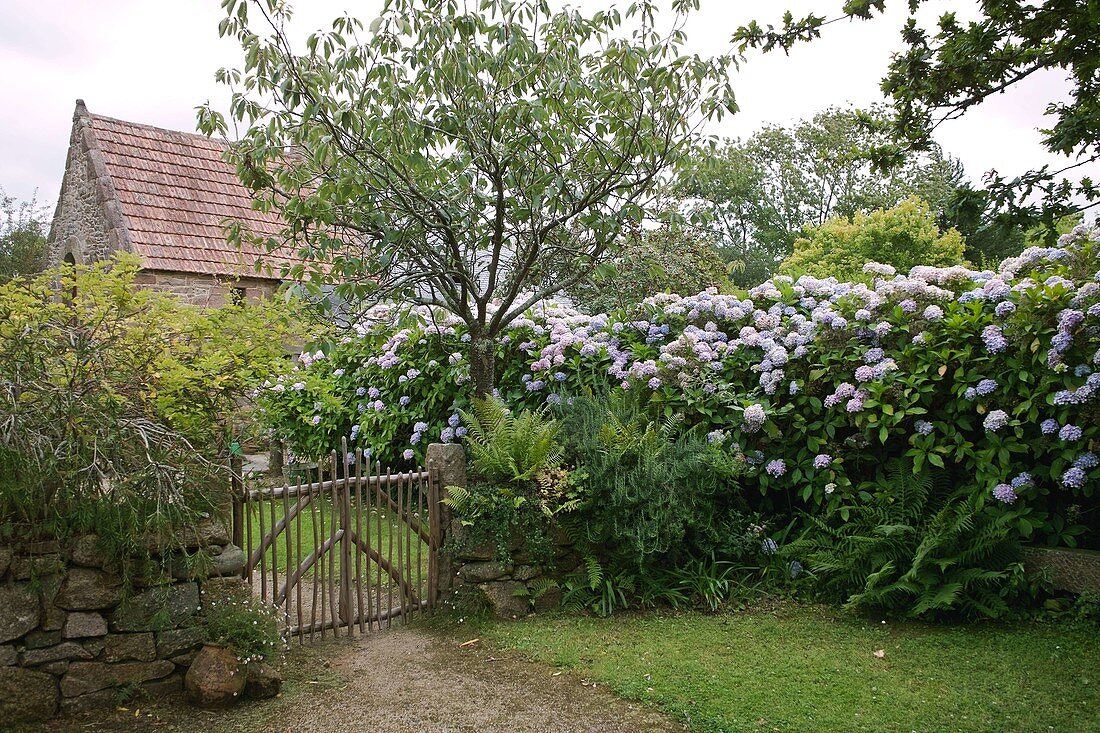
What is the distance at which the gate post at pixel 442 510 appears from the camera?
19.2ft

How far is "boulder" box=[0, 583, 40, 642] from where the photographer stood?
3.90m

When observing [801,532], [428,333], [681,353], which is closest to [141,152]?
[428,333]

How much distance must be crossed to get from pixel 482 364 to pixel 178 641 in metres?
3.62

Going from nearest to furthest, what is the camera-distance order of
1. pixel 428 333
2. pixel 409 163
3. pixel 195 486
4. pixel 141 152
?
pixel 195 486
pixel 409 163
pixel 428 333
pixel 141 152

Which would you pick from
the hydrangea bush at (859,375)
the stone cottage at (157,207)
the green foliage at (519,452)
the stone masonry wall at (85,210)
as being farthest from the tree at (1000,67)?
the stone masonry wall at (85,210)

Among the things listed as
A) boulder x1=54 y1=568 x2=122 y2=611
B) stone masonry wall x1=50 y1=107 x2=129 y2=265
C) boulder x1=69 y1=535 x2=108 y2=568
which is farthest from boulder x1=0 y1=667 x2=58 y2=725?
stone masonry wall x1=50 y1=107 x2=129 y2=265

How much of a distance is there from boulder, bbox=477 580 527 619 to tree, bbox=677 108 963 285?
23213 mm

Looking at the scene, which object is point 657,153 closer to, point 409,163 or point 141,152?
point 409,163

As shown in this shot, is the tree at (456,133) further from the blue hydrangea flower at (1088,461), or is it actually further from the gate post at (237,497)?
the blue hydrangea flower at (1088,461)

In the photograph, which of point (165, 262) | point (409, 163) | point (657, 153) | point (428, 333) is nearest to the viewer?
point (409, 163)

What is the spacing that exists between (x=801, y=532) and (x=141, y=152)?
14437mm

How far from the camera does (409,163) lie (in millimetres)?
5887

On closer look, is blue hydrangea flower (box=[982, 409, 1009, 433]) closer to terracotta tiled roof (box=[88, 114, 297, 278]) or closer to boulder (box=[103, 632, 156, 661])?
boulder (box=[103, 632, 156, 661])

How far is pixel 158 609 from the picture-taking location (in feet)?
13.9
